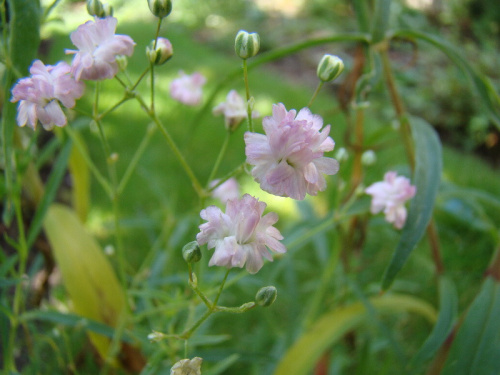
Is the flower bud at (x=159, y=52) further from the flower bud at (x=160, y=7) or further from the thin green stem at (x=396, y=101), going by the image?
the thin green stem at (x=396, y=101)

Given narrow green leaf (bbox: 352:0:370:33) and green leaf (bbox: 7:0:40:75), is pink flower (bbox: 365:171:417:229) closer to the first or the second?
narrow green leaf (bbox: 352:0:370:33)

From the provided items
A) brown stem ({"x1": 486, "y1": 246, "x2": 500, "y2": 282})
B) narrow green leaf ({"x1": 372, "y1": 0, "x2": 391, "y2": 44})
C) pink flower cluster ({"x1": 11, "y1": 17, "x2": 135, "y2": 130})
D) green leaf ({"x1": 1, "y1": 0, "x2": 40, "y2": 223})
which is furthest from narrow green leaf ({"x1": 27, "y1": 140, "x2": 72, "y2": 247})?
brown stem ({"x1": 486, "y1": 246, "x2": 500, "y2": 282})

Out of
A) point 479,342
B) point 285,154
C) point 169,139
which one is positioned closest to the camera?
point 285,154

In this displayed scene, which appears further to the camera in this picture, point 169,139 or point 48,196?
point 48,196

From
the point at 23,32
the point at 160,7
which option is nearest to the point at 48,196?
the point at 23,32

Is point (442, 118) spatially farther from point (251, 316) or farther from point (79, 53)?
point (79, 53)

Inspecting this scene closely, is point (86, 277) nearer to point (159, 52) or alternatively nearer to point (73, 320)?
point (73, 320)
